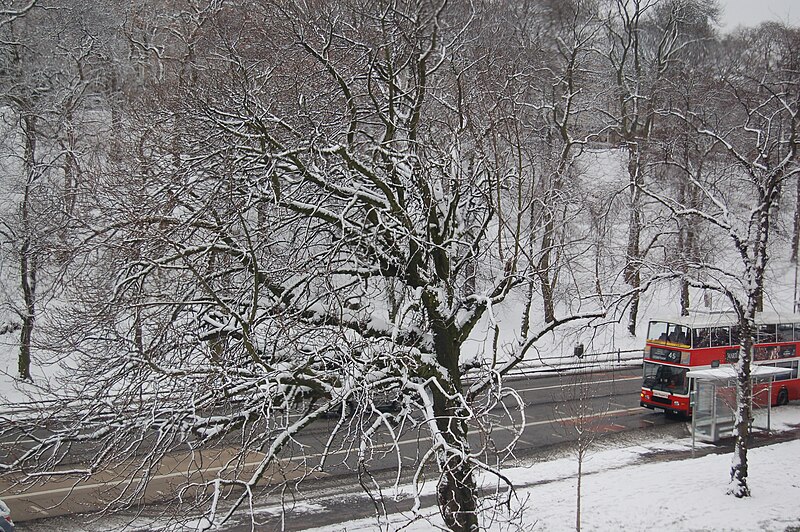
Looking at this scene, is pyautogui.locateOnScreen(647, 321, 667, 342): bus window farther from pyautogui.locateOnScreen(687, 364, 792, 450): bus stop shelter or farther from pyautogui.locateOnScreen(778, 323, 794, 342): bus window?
pyautogui.locateOnScreen(778, 323, 794, 342): bus window

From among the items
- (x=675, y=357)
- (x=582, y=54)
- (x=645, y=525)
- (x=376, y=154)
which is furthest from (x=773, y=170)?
(x=582, y=54)

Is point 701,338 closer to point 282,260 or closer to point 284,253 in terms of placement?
point 284,253

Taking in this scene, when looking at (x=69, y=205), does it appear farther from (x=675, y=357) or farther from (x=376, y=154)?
(x=675, y=357)

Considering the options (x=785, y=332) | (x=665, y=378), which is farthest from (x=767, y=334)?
(x=665, y=378)

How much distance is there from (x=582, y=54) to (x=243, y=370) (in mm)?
30806

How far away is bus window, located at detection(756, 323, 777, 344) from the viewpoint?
76.6ft

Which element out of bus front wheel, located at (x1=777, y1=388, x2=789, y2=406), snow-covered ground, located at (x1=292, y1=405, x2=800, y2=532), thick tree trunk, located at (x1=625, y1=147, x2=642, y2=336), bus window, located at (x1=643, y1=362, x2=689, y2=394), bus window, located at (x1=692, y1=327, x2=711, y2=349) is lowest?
snow-covered ground, located at (x1=292, y1=405, x2=800, y2=532)

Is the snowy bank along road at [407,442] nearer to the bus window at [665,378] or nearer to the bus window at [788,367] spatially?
the bus window at [665,378]

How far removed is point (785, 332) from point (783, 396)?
2.05 m

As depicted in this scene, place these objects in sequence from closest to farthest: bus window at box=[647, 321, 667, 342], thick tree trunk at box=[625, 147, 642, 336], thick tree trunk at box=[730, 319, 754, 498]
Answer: thick tree trunk at box=[625, 147, 642, 336] → thick tree trunk at box=[730, 319, 754, 498] → bus window at box=[647, 321, 667, 342]

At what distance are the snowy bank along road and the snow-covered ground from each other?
1154 mm

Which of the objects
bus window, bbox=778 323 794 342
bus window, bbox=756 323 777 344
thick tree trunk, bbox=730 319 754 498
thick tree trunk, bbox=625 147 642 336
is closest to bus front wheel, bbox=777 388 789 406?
bus window, bbox=778 323 794 342

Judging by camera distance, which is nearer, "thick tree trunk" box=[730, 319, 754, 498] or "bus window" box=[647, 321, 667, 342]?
"thick tree trunk" box=[730, 319, 754, 498]

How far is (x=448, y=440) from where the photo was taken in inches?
326
